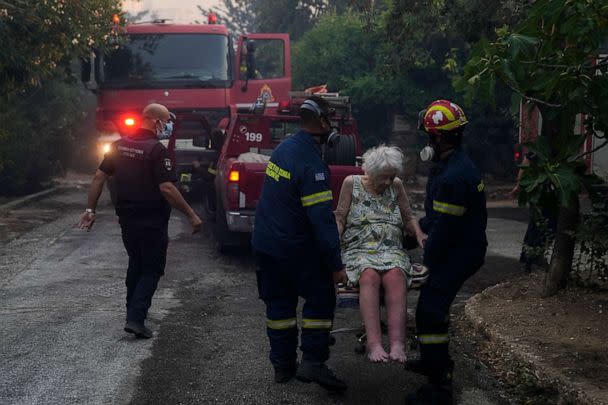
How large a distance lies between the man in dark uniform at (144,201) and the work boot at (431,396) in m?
2.58

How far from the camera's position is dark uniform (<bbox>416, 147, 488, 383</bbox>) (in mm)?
5906

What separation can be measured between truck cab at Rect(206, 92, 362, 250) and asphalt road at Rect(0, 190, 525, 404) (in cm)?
52

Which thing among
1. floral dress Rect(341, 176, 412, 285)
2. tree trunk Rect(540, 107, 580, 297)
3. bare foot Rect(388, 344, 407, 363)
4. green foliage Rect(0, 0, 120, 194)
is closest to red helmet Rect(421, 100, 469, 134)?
floral dress Rect(341, 176, 412, 285)

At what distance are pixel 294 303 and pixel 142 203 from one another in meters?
1.92

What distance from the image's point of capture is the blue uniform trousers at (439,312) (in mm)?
5984

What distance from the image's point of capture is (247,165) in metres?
11.5

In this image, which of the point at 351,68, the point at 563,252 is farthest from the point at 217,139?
the point at 351,68

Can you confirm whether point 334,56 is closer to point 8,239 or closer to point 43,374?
point 8,239

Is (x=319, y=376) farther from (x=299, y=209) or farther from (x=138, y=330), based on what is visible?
(x=138, y=330)

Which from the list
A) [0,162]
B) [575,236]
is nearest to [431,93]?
[0,162]

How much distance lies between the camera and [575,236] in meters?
8.30

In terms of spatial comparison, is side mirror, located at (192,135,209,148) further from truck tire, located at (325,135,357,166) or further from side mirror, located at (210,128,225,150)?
truck tire, located at (325,135,357,166)

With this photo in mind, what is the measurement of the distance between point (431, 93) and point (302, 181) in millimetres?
19874

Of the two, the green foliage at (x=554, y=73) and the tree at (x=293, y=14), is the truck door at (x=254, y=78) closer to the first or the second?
the green foliage at (x=554, y=73)
